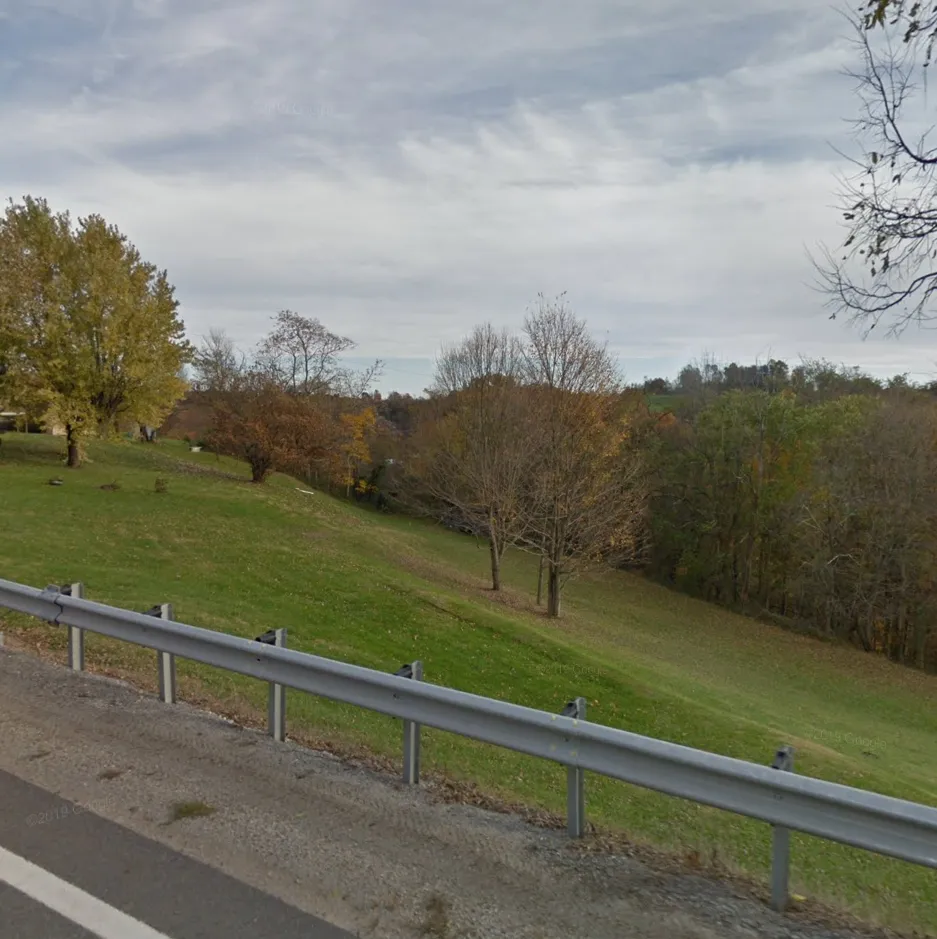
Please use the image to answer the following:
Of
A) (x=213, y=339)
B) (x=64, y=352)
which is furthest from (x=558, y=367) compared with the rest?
(x=213, y=339)

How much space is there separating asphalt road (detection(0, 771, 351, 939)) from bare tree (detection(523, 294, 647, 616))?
21.0 m

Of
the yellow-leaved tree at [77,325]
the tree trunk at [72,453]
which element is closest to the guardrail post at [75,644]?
the yellow-leaved tree at [77,325]

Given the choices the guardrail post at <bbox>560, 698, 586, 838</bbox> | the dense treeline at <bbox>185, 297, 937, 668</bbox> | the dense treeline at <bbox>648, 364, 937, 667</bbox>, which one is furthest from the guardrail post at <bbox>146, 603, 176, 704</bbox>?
the dense treeline at <bbox>648, 364, 937, 667</bbox>

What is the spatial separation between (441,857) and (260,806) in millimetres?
1130

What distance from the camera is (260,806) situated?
13.6ft

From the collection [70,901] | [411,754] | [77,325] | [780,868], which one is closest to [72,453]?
[77,325]

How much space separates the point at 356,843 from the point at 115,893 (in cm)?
110

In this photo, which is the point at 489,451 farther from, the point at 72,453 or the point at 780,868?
the point at 780,868

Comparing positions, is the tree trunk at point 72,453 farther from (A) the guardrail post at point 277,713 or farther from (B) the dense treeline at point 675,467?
(A) the guardrail post at point 277,713

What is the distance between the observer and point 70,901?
10.6 ft

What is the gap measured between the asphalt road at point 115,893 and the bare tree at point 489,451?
71.3 feet

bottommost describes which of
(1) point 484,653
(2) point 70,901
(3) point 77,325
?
(1) point 484,653

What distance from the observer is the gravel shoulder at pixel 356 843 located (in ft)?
10.4

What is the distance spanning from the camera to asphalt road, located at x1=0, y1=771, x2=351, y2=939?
3.06 metres
